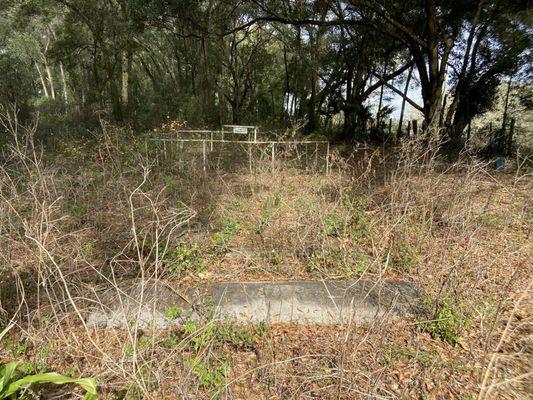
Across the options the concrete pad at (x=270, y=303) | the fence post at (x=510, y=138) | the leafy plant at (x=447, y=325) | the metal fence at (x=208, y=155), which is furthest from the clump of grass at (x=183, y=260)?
the fence post at (x=510, y=138)

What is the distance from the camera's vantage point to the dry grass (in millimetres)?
2490

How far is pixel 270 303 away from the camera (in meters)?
3.22

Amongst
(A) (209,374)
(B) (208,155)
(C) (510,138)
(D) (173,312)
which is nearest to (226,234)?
(D) (173,312)

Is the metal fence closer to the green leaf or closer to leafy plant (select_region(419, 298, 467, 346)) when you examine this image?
leafy plant (select_region(419, 298, 467, 346))

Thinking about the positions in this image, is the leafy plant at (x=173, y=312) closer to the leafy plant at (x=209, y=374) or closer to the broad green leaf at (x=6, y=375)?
the leafy plant at (x=209, y=374)

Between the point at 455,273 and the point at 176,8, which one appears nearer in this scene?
the point at 455,273

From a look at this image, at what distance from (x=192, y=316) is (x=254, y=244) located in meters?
1.59

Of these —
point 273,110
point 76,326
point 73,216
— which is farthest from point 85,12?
point 76,326

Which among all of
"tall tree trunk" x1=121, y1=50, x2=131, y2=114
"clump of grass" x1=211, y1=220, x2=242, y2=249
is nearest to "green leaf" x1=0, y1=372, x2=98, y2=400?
"clump of grass" x1=211, y1=220, x2=242, y2=249

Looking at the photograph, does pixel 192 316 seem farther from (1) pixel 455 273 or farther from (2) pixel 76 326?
(1) pixel 455 273

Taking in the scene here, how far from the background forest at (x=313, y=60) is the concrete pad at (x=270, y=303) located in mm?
6497

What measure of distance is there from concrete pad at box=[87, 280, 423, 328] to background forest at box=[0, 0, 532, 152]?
6.50 metres

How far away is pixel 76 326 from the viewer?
3271 mm

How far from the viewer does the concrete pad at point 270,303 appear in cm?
328
